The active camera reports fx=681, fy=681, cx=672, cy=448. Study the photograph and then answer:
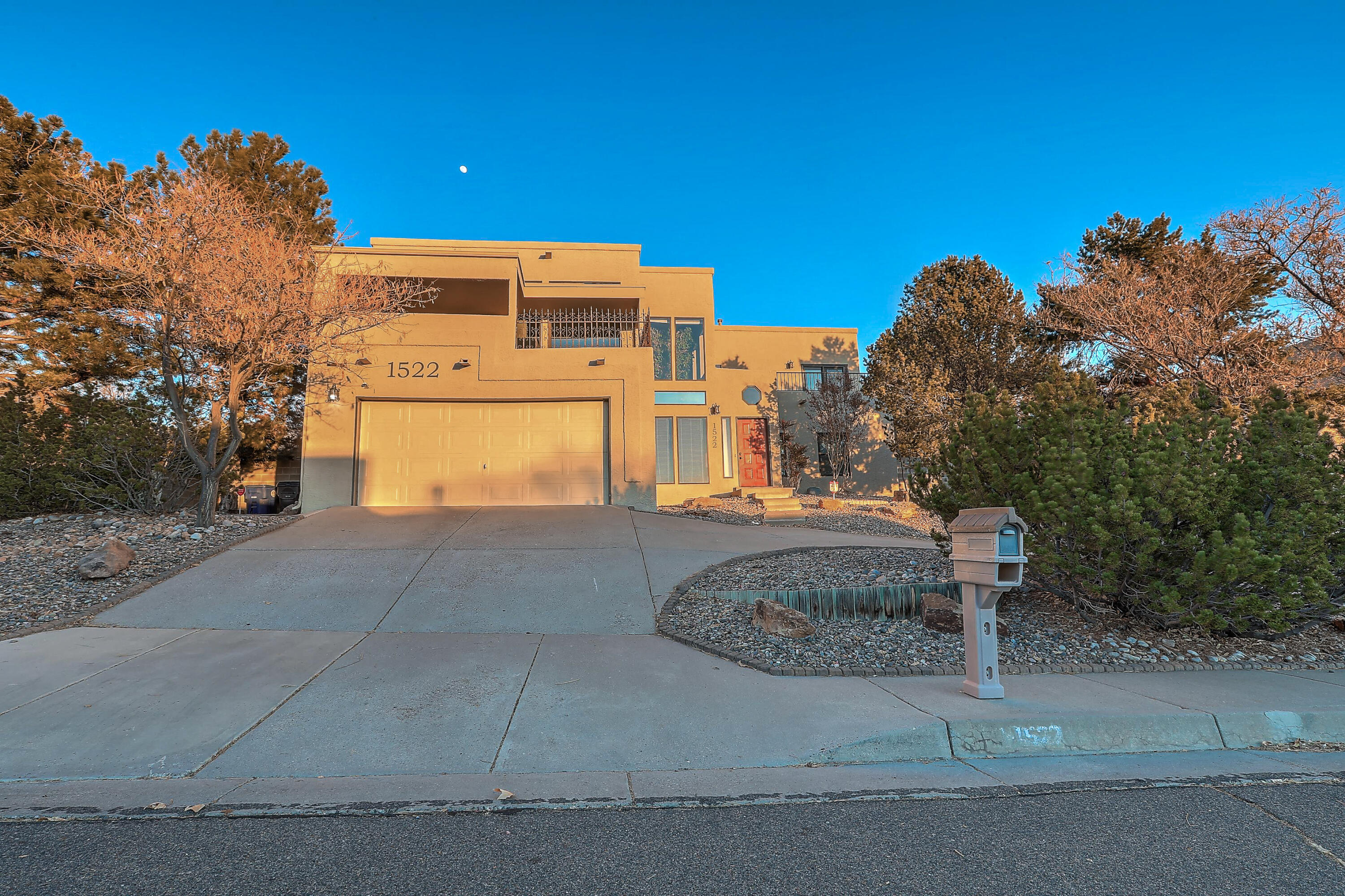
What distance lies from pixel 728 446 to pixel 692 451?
1.08m

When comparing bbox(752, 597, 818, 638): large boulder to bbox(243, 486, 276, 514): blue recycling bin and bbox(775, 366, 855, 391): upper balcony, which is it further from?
bbox(243, 486, 276, 514): blue recycling bin

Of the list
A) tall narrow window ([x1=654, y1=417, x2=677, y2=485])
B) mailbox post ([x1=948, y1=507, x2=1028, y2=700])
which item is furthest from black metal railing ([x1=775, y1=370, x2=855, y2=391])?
mailbox post ([x1=948, y1=507, x2=1028, y2=700])

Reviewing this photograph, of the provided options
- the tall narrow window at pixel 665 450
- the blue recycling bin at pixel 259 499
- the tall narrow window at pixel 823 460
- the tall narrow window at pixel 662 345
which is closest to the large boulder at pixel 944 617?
the tall narrow window at pixel 665 450

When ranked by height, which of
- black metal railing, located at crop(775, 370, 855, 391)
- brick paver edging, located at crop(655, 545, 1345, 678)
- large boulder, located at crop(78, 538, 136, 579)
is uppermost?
black metal railing, located at crop(775, 370, 855, 391)

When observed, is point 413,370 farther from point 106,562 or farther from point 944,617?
point 944,617

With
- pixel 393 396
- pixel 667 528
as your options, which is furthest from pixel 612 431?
pixel 393 396

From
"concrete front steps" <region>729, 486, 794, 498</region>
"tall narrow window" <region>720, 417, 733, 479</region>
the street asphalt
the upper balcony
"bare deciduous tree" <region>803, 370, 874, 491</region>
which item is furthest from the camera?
the upper balcony

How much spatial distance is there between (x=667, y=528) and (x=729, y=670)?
597 cm

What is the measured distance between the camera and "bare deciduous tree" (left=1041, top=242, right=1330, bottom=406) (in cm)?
1353

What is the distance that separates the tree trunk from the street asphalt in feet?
27.9

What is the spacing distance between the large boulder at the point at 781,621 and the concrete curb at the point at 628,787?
2.16 meters

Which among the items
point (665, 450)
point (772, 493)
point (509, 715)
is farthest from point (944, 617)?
point (665, 450)

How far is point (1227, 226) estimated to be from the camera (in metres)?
14.1

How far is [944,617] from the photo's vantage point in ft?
21.0
